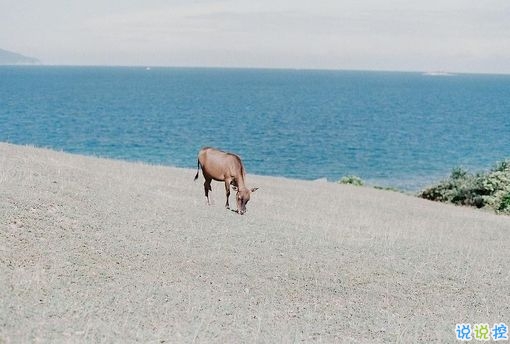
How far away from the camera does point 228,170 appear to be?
19750mm

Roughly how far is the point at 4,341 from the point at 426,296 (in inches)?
366

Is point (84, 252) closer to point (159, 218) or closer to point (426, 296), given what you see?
point (159, 218)

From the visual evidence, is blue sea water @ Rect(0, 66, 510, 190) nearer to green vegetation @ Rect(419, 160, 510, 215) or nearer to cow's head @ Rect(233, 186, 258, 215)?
green vegetation @ Rect(419, 160, 510, 215)

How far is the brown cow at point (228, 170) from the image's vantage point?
63.8 feet

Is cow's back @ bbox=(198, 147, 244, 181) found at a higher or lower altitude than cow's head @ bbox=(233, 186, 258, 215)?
higher

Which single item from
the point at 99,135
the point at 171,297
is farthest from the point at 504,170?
the point at 99,135

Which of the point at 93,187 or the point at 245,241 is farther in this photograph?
the point at 93,187

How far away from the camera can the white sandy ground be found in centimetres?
1061

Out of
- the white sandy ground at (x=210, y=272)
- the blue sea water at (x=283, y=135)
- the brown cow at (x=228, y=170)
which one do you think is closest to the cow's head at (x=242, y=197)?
the brown cow at (x=228, y=170)

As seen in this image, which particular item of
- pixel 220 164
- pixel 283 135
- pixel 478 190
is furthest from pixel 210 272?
pixel 283 135

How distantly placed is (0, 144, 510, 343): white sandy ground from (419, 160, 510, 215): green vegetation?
43.9ft

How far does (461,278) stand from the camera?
15406 millimetres

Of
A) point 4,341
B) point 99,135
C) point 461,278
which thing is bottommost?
point 99,135

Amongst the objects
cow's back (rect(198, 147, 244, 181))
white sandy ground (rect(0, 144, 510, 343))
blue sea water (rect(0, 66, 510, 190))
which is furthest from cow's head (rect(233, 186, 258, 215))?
blue sea water (rect(0, 66, 510, 190))
